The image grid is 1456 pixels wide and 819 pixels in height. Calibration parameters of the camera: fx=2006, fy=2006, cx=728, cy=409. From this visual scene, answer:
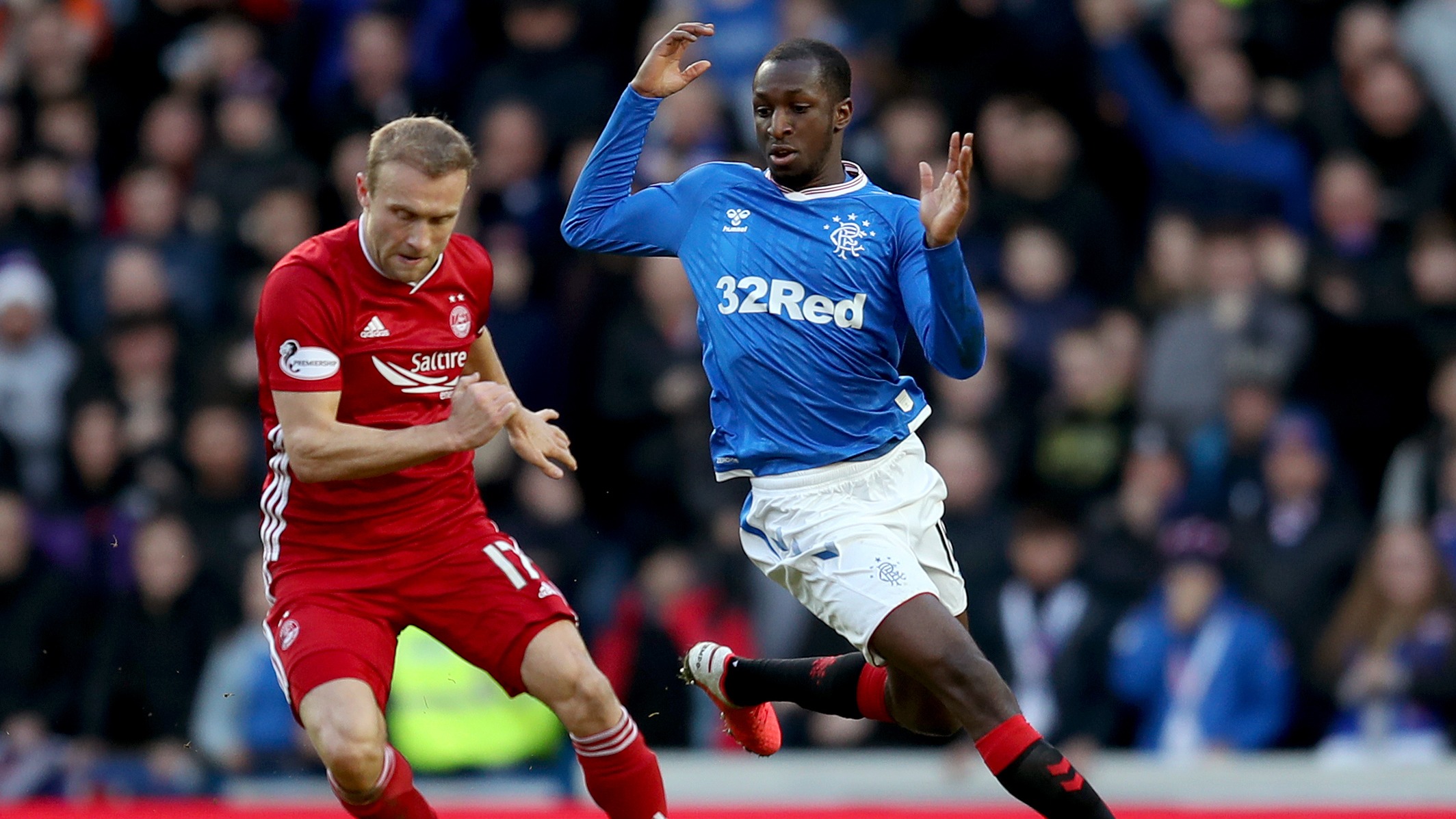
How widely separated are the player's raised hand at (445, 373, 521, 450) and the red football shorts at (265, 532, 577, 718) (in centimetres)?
53

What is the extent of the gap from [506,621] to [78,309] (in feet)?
20.6

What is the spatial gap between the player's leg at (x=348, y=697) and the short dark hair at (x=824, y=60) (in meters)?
2.10

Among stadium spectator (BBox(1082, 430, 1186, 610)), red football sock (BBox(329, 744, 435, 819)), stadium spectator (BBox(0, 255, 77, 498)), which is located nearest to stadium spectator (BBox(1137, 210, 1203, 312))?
stadium spectator (BBox(1082, 430, 1186, 610))

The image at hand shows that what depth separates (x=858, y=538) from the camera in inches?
234

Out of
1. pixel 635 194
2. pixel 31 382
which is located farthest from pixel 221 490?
pixel 635 194

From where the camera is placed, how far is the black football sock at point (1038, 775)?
5.55 meters

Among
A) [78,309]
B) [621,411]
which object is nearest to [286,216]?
[78,309]

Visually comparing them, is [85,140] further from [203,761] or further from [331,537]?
[331,537]

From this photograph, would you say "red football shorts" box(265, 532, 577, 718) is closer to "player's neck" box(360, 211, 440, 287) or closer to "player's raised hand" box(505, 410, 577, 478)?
"player's raised hand" box(505, 410, 577, 478)

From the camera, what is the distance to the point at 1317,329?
9.81 meters

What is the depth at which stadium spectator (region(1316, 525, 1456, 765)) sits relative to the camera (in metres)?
8.66

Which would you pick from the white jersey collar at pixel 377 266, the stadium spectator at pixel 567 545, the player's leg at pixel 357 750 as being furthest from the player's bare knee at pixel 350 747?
the stadium spectator at pixel 567 545

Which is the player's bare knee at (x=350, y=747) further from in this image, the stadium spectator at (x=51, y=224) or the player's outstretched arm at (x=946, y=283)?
the stadium spectator at (x=51, y=224)

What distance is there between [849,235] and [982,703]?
1455mm
